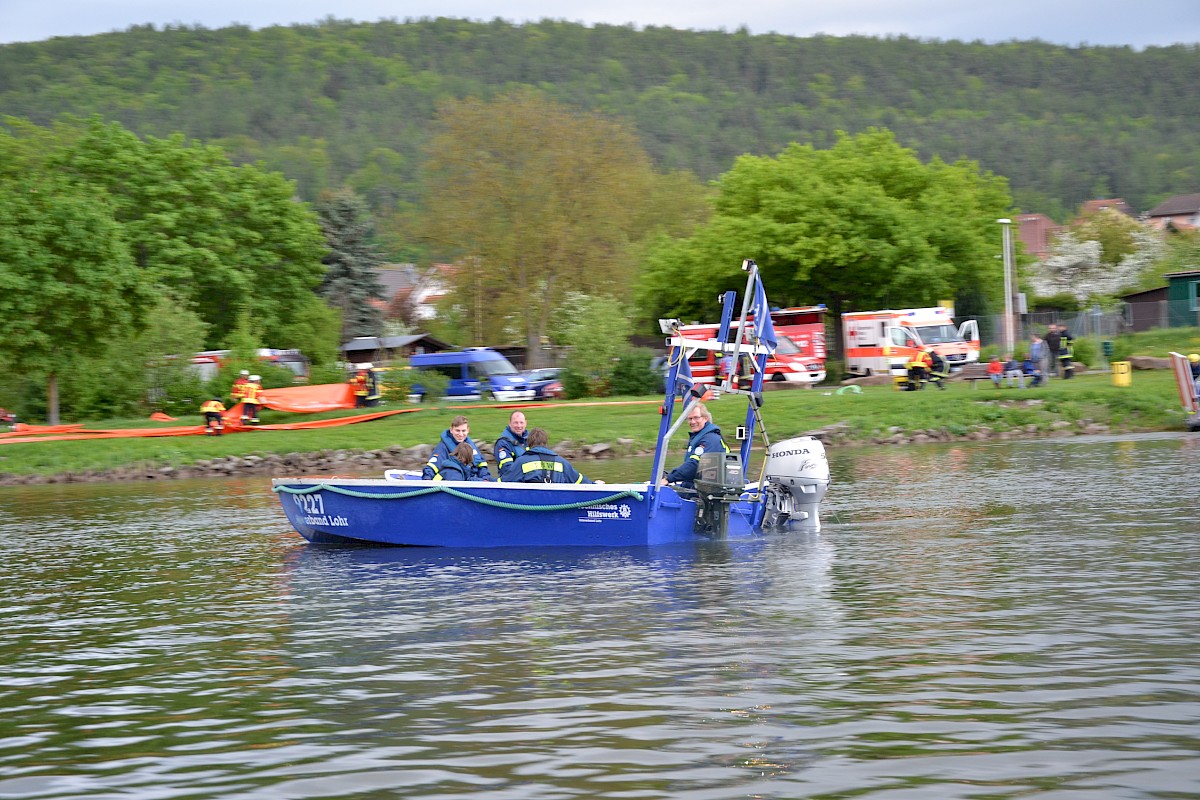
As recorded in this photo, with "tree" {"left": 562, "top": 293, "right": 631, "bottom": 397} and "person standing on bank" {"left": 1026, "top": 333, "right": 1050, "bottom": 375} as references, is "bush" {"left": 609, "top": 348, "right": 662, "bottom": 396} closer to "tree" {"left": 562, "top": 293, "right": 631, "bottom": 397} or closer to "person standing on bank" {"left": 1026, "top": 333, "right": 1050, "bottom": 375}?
"tree" {"left": 562, "top": 293, "right": 631, "bottom": 397}

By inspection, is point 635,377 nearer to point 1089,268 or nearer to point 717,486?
point 717,486

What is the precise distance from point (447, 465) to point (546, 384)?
31.6 metres

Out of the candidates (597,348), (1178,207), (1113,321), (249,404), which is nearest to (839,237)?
(597,348)

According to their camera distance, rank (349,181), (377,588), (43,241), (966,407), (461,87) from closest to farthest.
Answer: (377,588)
(966,407)
(43,241)
(349,181)
(461,87)

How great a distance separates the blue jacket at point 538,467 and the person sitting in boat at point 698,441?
1425mm

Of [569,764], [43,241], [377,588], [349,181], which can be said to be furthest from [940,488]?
[349,181]

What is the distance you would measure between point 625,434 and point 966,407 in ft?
28.7

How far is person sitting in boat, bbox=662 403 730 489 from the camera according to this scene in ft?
51.5

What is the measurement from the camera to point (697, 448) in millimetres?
15812

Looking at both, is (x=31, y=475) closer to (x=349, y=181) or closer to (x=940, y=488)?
(x=940, y=488)

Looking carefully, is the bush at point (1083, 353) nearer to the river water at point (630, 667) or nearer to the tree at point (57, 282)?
the river water at point (630, 667)

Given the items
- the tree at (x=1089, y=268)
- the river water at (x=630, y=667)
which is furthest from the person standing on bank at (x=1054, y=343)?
the tree at (x=1089, y=268)

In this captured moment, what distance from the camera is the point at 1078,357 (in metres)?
44.2

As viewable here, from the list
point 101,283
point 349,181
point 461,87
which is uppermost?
point 461,87
